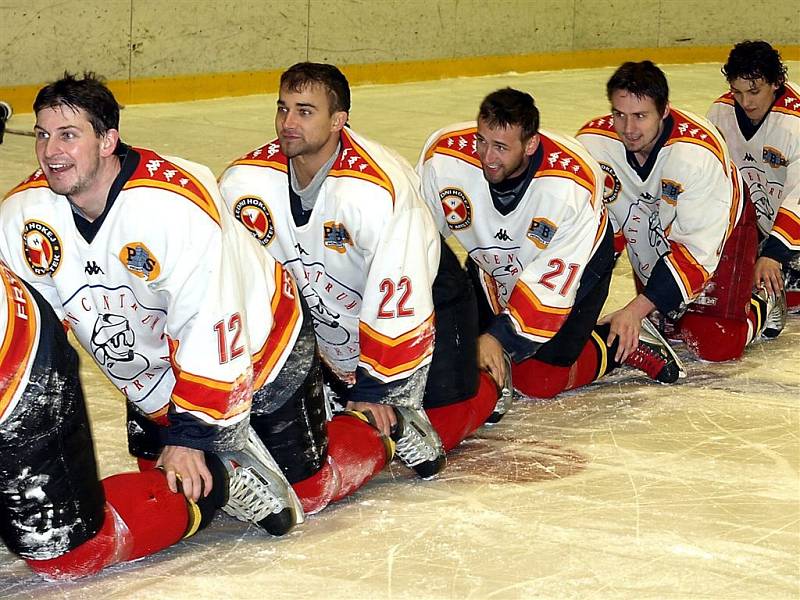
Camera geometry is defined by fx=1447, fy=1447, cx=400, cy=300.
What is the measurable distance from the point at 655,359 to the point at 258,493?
1.74 metres

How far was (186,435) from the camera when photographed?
288 cm

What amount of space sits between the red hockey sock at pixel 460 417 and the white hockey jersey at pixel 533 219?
296 millimetres

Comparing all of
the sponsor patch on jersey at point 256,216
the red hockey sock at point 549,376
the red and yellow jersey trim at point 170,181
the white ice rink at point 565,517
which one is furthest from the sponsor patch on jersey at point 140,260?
the red hockey sock at point 549,376

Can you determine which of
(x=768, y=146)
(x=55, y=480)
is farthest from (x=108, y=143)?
(x=768, y=146)

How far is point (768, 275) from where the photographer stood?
16.2 ft

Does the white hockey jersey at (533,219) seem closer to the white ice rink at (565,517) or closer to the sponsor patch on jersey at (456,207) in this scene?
the sponsor patch on jersey at (456,207)

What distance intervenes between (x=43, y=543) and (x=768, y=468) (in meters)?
1.84

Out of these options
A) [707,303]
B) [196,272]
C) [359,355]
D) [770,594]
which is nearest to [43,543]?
[196,272]

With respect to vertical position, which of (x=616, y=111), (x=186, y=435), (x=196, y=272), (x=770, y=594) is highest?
(x=616, y=111)

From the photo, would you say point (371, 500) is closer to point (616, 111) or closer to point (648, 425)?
point (648, 425)

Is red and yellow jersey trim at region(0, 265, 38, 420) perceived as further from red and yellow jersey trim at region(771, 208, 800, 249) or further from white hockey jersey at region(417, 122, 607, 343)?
red and yellow jersey trim at region(771, 208, 800, 249)

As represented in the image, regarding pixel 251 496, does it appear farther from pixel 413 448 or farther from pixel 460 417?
pixel 460 417

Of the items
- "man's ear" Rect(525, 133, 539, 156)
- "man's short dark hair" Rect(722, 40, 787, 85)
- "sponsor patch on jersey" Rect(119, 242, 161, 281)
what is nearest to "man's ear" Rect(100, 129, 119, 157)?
"sponsor patch on jersey" Rect(119, 242, 161, 281)

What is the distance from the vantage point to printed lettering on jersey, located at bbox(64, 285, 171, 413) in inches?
113
